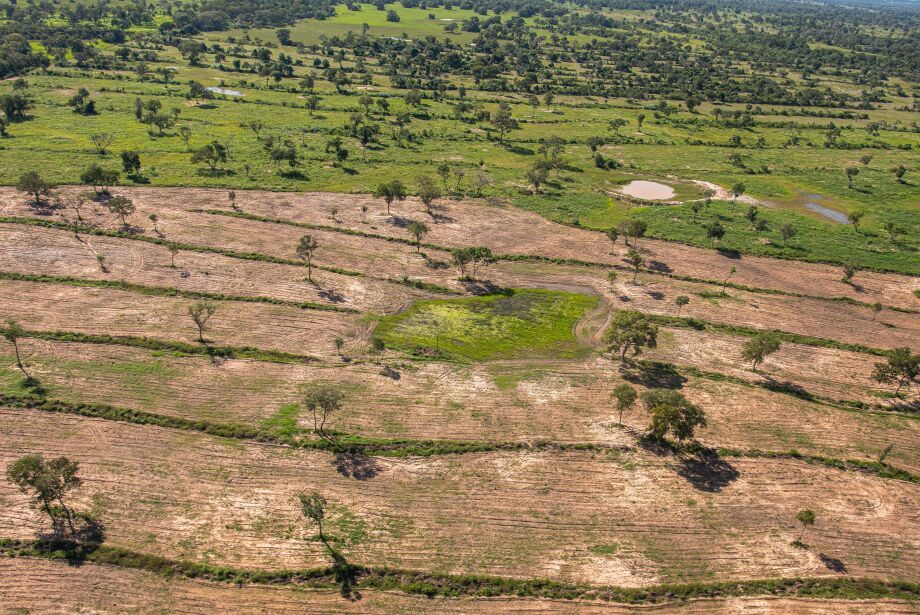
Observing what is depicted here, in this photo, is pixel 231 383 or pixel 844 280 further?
pixel 844 280

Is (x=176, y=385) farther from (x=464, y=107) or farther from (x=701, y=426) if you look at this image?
(x=464, y=107)

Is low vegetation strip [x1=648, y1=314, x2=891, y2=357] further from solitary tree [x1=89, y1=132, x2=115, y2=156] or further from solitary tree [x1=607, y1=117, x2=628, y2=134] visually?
solitary tree [x1=89, y1=132, x2=115, y2=156]

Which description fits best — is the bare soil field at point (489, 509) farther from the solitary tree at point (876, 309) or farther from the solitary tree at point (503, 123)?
the solitary tree at point (503, 123)

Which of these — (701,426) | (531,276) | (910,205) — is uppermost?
(910,205)

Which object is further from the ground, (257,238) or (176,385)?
(257,238)

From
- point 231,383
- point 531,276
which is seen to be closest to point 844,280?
point 531,276

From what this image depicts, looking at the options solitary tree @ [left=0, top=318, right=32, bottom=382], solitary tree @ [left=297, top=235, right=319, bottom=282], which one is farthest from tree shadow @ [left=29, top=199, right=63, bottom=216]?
solitary tree @ [left=297, top=235, right=319, bottom=282]

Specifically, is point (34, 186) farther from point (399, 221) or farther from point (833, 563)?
point (833, 563)
